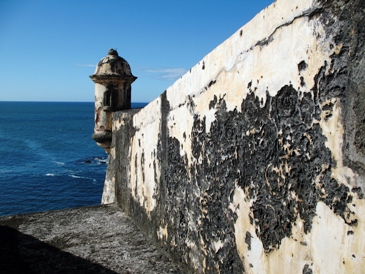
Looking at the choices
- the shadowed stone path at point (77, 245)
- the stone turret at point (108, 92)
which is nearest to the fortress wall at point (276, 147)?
the shadowed stone path at point (77, 245)

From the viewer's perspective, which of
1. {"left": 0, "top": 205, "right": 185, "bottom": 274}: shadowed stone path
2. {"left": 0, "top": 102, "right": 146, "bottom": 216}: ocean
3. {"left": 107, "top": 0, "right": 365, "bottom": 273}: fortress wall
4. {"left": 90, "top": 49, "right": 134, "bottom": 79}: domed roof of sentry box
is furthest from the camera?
{"left": 0, "top": 102, "right": 146, "bottom": 216}: ocean

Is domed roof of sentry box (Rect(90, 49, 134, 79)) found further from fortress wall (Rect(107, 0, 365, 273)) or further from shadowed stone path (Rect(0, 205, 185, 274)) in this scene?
fortress wall (Rect(107, 0, 365, 273))

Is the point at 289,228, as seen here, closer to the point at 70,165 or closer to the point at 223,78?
the point at 223,78

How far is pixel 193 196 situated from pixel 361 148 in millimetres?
1236

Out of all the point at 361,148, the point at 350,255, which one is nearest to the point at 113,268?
the point at 350,255

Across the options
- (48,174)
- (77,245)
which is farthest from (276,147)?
(48,174)

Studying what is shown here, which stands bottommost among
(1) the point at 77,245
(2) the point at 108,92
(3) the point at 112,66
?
(1) the point at 77,245

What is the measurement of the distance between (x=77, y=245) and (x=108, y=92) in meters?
2.55

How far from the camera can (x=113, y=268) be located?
2.46 meters

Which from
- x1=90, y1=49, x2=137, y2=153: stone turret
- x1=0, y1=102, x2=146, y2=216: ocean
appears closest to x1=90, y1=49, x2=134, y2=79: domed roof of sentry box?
x1=90, y1=49, x2=137, y2=153: stone turret

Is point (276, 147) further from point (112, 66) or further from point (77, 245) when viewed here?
point (112, 66)

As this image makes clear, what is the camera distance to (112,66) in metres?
4.93

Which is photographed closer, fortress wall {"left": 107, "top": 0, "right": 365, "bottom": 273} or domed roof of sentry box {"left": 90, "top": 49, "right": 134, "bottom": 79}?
fortress wall {"left": 107, "top": 0, "right": 365, "bottom": 273}

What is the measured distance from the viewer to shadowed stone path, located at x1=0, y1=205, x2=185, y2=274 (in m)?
2.48
